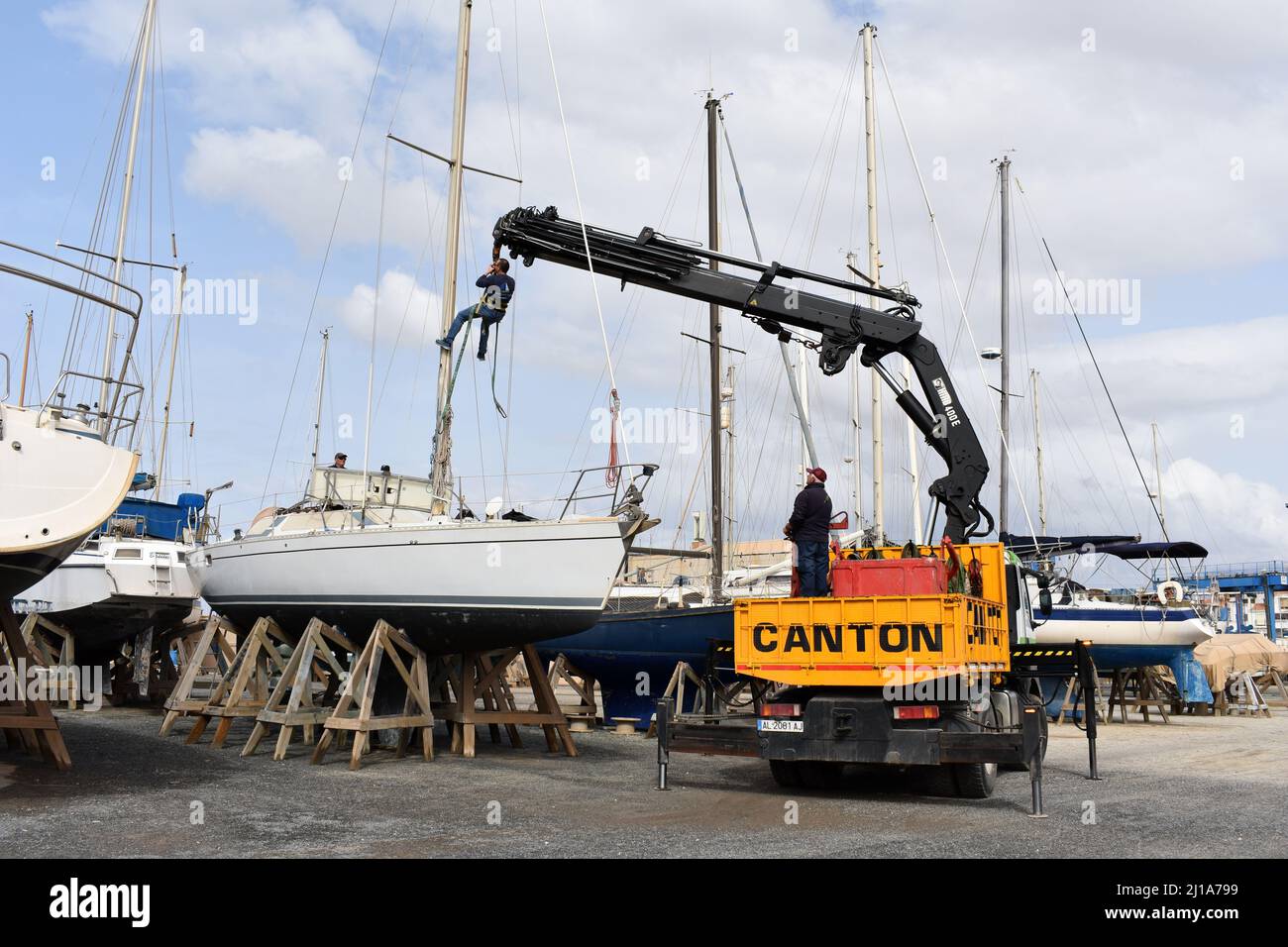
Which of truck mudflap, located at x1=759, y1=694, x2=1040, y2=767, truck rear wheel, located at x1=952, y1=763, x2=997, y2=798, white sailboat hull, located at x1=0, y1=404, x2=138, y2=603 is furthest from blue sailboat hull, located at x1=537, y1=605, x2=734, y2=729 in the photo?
white sailboat hull, located at x1=0, y1=404, x2=138, y2=603

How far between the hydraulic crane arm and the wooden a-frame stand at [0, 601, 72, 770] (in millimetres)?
5892

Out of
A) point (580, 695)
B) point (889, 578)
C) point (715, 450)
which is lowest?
point (580, 695)

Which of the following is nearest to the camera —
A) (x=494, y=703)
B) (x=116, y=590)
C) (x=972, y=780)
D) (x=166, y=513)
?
(x=972, y=780)

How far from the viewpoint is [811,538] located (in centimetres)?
988

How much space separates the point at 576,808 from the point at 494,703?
15.8 feet

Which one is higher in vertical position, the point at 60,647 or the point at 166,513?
the point at 166,513

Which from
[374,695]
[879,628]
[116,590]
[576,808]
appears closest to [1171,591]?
[879,628]

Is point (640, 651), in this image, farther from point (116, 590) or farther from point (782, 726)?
point (116, 590)

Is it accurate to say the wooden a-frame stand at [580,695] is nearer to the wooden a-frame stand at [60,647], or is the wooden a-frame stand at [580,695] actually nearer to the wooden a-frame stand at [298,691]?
the wooden a-frame stand at [298,691]

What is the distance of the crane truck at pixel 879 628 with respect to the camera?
339 inches

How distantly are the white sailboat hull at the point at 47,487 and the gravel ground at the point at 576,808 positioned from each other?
1.83 metres

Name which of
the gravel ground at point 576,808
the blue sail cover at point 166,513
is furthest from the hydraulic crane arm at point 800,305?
the blue sail cover at point 166,513
